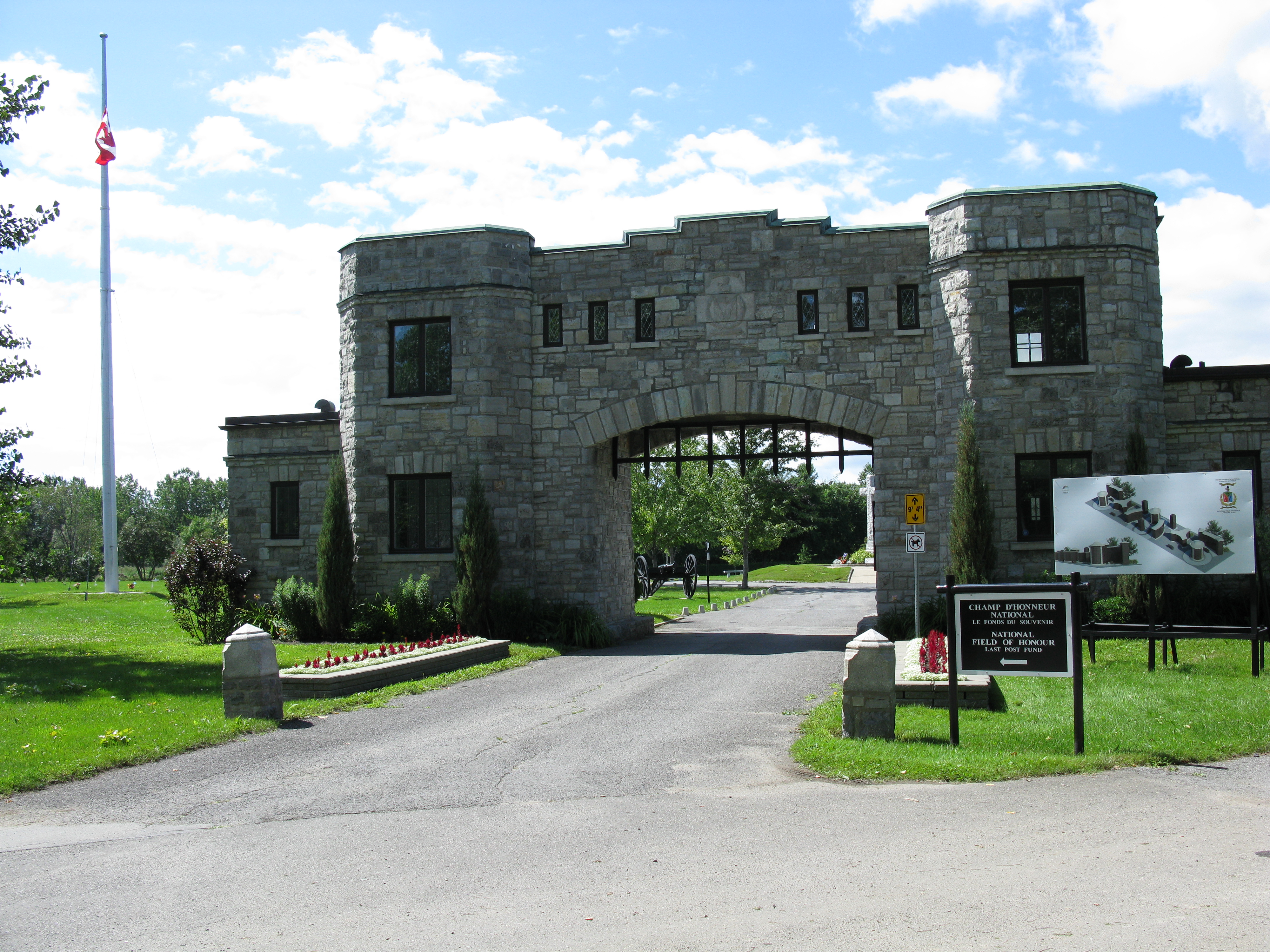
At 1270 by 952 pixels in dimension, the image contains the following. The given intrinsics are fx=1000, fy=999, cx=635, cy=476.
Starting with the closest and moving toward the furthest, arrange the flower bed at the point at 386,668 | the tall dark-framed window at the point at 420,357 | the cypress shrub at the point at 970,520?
the flower bed at the point at 386,668 → the cypress shrub at the point at 970,520 → the tall dark-framed window at the point at 420,357

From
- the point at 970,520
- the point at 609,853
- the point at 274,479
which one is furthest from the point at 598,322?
the point at 609,853

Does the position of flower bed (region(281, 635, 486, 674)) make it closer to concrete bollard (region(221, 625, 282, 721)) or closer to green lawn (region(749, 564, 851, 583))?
concrete bollard (region(221, 625, 282, 721))

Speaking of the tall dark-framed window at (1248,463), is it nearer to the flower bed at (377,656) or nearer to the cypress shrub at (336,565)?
the flower bed at (377,656)

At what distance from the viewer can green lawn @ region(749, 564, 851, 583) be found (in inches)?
2109

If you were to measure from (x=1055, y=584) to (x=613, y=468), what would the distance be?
44.1 feet

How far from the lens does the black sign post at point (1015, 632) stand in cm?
831

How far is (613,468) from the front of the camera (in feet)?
68.4

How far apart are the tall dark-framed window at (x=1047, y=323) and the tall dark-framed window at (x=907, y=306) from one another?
1.67 metres

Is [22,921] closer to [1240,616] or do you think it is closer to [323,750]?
[323,750]

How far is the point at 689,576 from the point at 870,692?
28.0m

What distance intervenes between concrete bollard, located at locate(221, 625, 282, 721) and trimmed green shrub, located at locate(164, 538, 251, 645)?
9.24m

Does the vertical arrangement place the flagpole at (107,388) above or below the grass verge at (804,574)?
above

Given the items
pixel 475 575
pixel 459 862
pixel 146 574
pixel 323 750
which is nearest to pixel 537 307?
pixel 475 575

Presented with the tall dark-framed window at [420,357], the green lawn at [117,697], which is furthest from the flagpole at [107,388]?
the tall dark-framed window at [420,357]
